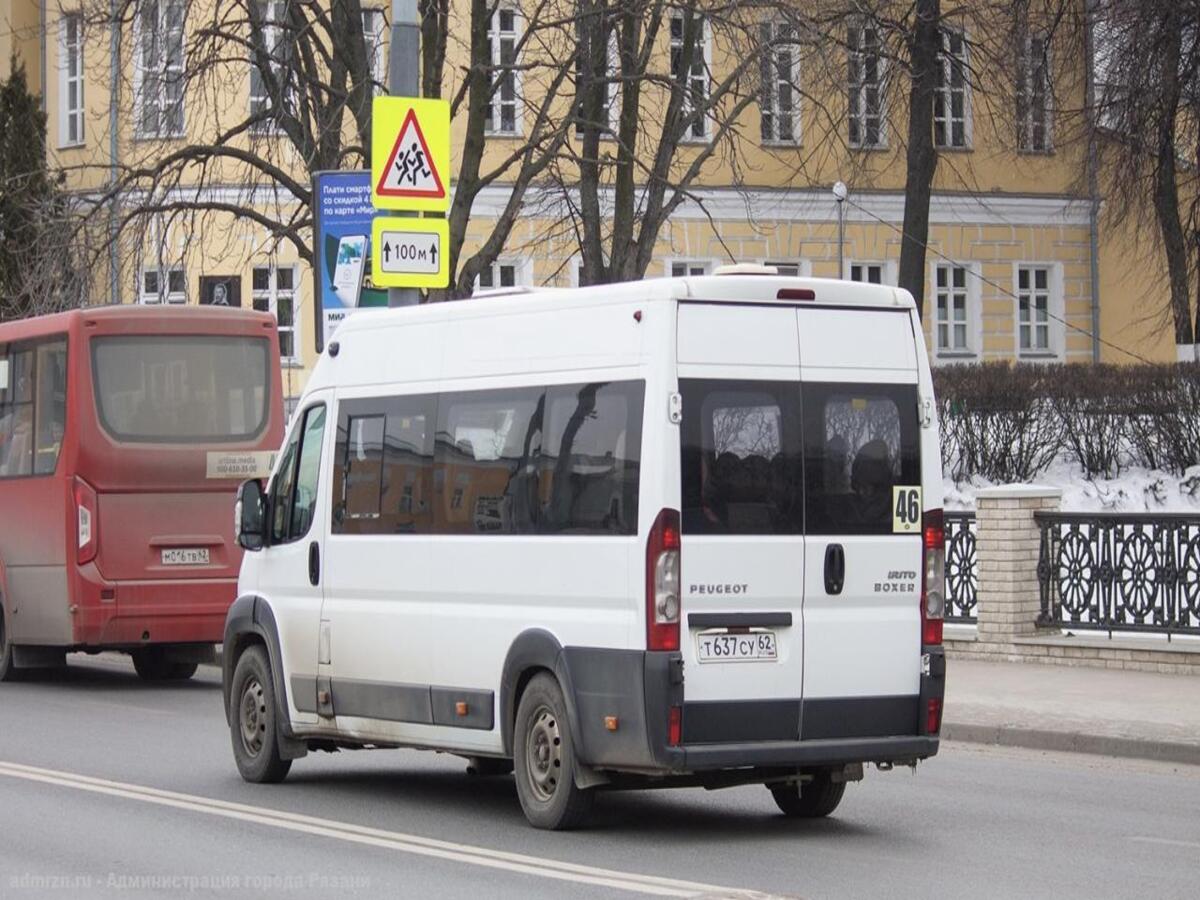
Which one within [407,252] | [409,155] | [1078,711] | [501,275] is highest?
[501,275]

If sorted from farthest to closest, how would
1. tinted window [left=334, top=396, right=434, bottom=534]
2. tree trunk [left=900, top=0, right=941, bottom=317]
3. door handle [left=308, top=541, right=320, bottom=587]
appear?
tree trunk [left=900, top=0, right=941, bottom=317] → door handle [left=308, top=541, right=320, bottom=587] → tinted window [left=334, top=396, right=434, bottom=534]

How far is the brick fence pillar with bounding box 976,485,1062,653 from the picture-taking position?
20.7m

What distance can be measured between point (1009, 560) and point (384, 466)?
30.9 ft

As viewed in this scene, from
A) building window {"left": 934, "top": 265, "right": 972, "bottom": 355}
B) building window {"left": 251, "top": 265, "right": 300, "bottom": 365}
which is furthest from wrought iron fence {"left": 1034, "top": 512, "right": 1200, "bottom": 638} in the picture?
building window {"left": 934, "top": 265, "right": 972, "bottom": 355}

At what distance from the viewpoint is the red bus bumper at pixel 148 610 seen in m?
20.1

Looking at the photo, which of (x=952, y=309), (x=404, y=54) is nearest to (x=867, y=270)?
(x=952, y=309)

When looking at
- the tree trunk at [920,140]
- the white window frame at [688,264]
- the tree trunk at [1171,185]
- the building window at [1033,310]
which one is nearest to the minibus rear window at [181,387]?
the tree trunk at [1171,185]

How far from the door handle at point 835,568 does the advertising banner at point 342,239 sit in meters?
9.83

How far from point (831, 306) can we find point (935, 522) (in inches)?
46.9

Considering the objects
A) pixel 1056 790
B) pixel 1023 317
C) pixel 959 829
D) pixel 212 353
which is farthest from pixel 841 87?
pixel 1023 317

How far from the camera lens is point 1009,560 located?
20688 mm

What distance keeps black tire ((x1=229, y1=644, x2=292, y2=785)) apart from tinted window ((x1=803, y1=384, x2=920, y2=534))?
3863 millimetres

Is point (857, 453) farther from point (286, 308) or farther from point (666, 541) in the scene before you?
point (286, 308)

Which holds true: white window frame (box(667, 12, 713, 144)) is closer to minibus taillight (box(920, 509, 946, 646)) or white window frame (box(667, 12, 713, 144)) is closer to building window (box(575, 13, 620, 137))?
building window (box(575, 13, 620, 137))
